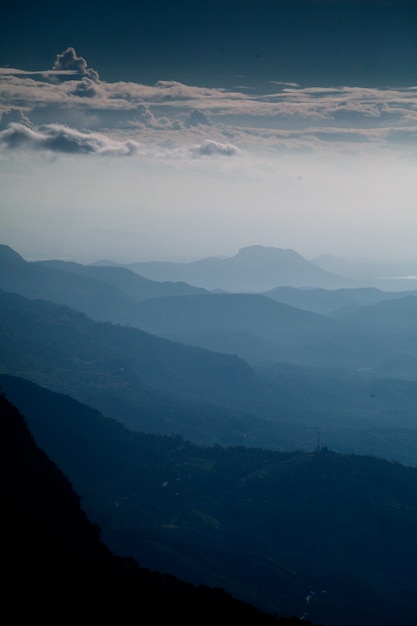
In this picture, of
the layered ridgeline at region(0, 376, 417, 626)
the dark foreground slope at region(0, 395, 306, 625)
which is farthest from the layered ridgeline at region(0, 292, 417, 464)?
the dark foreground slope at region(0, 395, 306, 625)

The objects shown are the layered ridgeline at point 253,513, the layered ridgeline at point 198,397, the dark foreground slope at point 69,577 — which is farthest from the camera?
the layered ridgeline at point 198,397

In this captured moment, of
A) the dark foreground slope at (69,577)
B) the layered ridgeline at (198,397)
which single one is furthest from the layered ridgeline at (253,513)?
the layered ridgeline at (198,397)

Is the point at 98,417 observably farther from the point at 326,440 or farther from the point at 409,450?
the point at 409,450

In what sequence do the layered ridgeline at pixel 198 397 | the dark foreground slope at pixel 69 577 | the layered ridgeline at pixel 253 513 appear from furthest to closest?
1. the layered ridgeline at pixel 198 397
2. the layered ridgeline at pixel 253 513
3. the dark foreground slope at pixel 69 577

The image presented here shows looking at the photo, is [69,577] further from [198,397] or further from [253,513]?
[198,397]

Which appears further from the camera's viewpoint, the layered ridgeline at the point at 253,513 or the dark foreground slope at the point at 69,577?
the layered ridgeline at the point at 253,513

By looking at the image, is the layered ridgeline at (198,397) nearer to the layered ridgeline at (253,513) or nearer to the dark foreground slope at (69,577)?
the layered ridgeline at (253,513)
